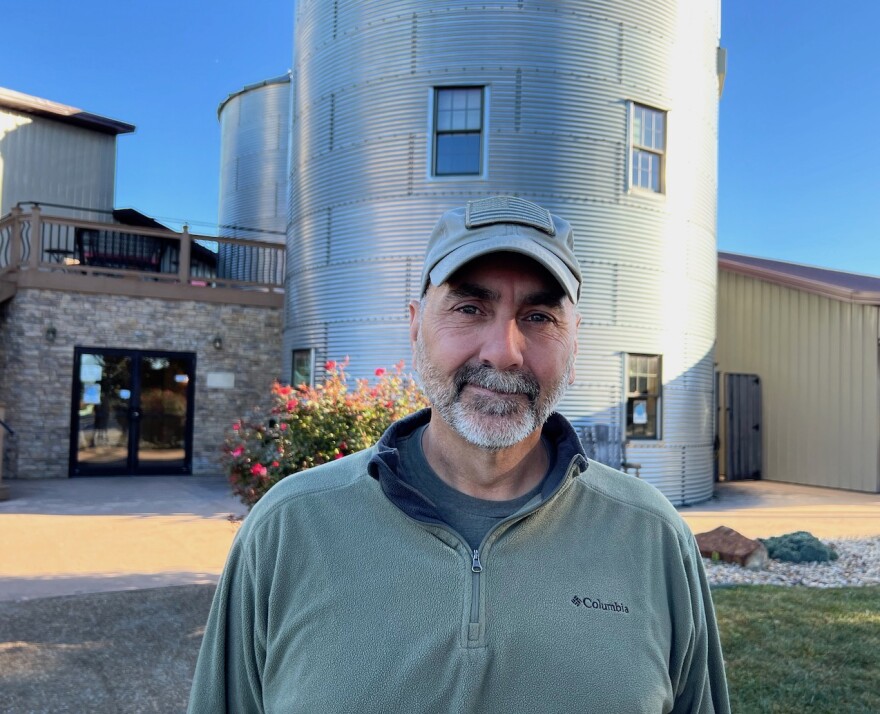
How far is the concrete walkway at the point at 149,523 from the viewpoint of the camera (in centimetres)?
691

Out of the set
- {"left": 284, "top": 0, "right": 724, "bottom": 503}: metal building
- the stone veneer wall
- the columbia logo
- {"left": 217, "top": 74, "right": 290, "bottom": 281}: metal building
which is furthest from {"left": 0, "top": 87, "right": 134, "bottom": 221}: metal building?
the columbia logo

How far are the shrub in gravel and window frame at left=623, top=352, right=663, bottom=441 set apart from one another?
3815 mm

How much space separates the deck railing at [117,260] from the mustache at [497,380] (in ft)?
43.5

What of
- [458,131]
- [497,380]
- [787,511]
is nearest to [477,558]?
[497,380]

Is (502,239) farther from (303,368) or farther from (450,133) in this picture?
(303,368)

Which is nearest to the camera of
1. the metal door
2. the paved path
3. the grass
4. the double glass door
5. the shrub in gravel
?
the grass

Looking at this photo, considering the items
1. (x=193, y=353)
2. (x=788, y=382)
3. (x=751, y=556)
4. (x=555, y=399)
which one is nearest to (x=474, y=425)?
(x=555, y=399)

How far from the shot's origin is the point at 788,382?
1528 centimetres

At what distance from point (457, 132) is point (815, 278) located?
9457 mm

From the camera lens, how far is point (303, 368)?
43.5 ft

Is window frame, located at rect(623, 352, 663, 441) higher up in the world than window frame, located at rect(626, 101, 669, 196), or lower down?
lower down

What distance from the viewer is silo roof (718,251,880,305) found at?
1391 centimetres

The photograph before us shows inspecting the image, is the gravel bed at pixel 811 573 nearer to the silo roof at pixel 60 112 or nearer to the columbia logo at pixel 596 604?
the columbia logo at pixel 596 604

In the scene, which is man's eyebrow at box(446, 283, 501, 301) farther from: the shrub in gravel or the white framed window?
the white framed window
